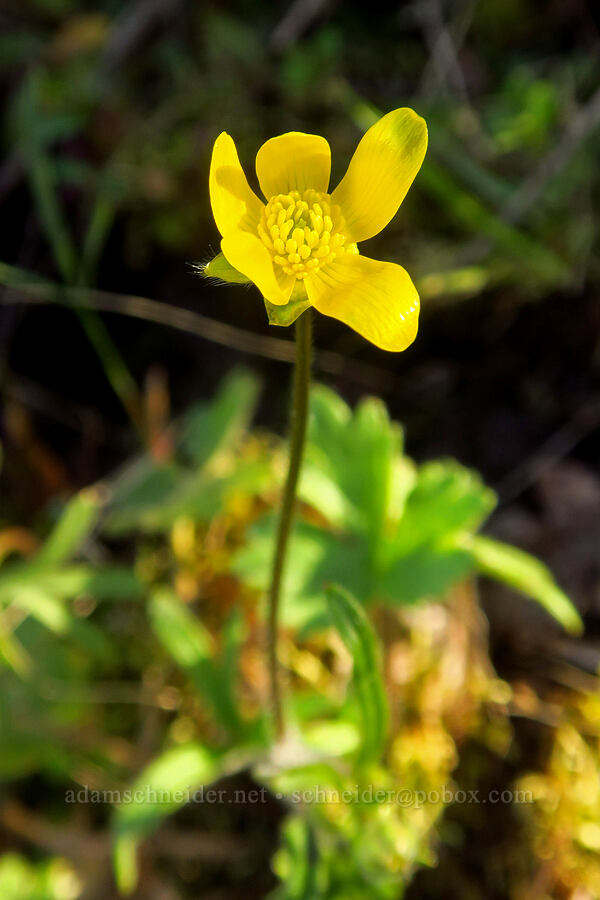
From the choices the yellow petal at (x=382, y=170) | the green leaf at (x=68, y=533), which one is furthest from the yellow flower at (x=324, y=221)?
the green leaf at (x=68, y=533)

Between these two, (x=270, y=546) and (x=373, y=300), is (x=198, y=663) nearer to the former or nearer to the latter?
(x=270, y=546)

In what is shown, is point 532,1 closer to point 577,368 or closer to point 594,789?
point 577,368

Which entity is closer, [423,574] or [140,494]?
[423,574]

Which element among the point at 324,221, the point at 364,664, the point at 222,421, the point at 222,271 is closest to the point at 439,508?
the point at 364,664

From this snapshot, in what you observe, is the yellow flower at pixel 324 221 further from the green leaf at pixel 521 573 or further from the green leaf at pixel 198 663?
the green leaf at pixel 198 663

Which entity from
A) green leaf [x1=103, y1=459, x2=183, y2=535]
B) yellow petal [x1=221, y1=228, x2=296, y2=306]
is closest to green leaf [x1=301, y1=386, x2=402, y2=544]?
green leaf [x1=103, y1=459, x2=183, y2=535]

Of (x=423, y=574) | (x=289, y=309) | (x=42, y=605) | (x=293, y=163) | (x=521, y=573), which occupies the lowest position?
(x=42, y=605)
